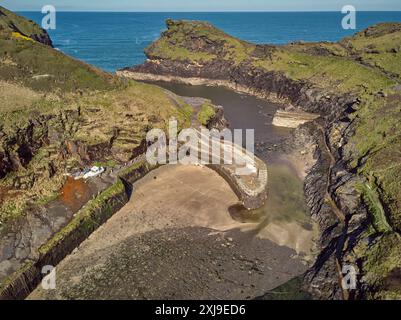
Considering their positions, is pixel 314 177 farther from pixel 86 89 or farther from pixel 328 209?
pixel 86 89

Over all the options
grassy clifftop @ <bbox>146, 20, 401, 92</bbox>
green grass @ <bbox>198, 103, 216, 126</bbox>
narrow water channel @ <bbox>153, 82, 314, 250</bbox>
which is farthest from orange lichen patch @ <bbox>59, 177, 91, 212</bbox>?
grassy clifftop @ <bbox>146, 20, 401, 92</bbox>

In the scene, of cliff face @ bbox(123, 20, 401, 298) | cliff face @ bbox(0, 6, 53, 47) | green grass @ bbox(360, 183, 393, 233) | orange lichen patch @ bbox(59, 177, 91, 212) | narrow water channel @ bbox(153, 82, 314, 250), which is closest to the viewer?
cliff face @ bbox(123, 20, 401, 298)

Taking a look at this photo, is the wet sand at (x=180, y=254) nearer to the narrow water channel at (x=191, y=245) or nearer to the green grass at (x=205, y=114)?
the narrow water channel at (x=191, y=245)

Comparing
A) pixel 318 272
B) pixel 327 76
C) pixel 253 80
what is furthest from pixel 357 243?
pixel 253 80

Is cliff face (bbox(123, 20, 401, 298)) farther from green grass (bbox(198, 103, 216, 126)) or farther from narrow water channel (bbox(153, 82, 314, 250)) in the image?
green grass (bbox(198, 103, 216, 126))

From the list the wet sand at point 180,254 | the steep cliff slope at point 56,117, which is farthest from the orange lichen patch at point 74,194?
the wet sand at point 180,254

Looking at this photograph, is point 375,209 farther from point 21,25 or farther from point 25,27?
point 25,27
